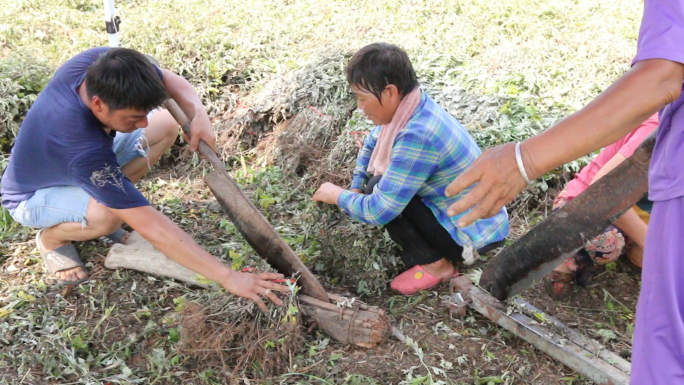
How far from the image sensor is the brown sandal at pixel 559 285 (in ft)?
9.93

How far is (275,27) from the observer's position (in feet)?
18.8

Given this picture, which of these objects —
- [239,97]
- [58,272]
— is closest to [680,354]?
[58,272]

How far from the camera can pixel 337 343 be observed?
8.79 feet

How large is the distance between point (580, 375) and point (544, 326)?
9.6 inches

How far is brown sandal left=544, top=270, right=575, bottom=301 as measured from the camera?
119 inches

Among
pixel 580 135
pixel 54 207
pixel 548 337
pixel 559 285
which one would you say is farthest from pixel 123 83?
pixel 559 285

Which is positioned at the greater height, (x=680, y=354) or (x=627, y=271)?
(x=680, y=354)

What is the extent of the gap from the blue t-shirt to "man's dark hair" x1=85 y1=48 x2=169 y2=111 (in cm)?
18

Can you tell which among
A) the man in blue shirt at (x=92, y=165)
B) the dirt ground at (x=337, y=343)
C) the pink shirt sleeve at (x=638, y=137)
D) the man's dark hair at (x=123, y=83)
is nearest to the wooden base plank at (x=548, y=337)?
the dirt ground at (x=337, y=343)

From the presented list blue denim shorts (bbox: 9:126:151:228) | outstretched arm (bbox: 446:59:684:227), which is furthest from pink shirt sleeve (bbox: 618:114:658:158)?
blue denim shorts (bbox: 9:126:151:228)

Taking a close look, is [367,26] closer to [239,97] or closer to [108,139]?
[239,97]

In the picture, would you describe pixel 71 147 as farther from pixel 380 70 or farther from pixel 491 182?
pixel 491 182

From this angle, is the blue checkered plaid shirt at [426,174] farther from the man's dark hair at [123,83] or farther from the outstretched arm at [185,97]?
the man's dark hair at [123,83]

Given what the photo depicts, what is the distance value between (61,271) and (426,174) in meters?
2.04
